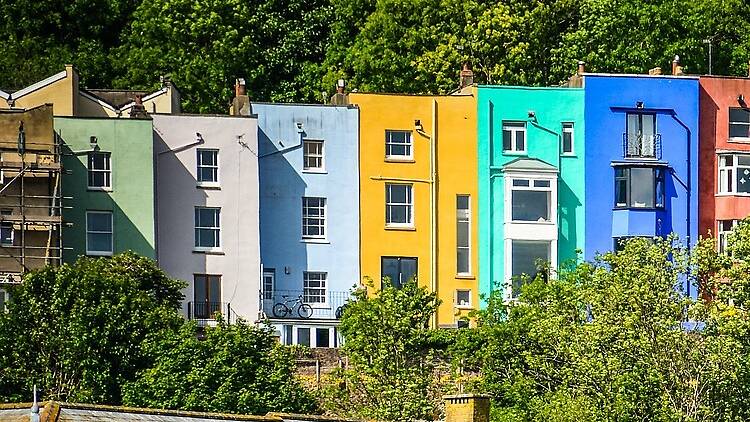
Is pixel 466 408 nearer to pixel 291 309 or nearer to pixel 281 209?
pixel 291 309

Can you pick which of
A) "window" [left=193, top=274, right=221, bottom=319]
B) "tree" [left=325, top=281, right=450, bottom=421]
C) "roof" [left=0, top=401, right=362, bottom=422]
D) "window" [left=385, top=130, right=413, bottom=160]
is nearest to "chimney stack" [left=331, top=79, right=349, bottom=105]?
"window" [left=385, top=130, right=413, bottom=160]

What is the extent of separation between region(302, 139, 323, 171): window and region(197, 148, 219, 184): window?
3565 millimetres

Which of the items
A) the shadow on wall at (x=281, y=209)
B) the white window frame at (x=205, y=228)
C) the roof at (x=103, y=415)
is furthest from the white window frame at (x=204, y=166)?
the roof at (x=103, y=415)

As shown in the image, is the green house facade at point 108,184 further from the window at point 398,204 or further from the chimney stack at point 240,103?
the window at point 398,204

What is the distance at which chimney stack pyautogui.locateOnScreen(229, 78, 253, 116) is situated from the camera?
8556 cm

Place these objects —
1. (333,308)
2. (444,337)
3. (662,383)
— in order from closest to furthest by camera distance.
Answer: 1. (662,383)
2. (444,337)
3. (333,308)

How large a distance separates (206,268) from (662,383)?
82.0ft

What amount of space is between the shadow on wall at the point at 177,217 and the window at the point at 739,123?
20.6 meters

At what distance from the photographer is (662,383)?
204 ft

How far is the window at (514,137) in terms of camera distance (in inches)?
3428

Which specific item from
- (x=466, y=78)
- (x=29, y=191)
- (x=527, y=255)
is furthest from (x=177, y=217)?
(x=527, y=255)

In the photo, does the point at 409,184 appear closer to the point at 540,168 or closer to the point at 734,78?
→ the point at 540,168

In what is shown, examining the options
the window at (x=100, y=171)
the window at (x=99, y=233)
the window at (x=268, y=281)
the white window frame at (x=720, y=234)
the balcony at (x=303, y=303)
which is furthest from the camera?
the white window frame at (x=720, y=234)

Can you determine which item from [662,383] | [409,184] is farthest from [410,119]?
[662,383]
